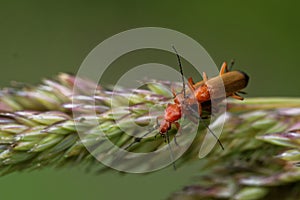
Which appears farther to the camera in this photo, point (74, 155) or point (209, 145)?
point (209, 145)

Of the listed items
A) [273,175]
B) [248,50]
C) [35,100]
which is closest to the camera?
[273,175]

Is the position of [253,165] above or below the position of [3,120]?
below

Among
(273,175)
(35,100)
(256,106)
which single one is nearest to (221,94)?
(256,106)

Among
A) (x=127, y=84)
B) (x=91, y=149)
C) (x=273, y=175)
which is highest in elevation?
(x=127, y=84)

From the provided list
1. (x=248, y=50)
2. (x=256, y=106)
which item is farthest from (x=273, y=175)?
(x=248, y=50)

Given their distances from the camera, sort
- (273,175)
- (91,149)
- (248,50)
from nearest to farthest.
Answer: (273,175) → (91,149) → (248,50)

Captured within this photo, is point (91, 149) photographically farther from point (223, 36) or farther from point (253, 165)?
point (223, 36)
